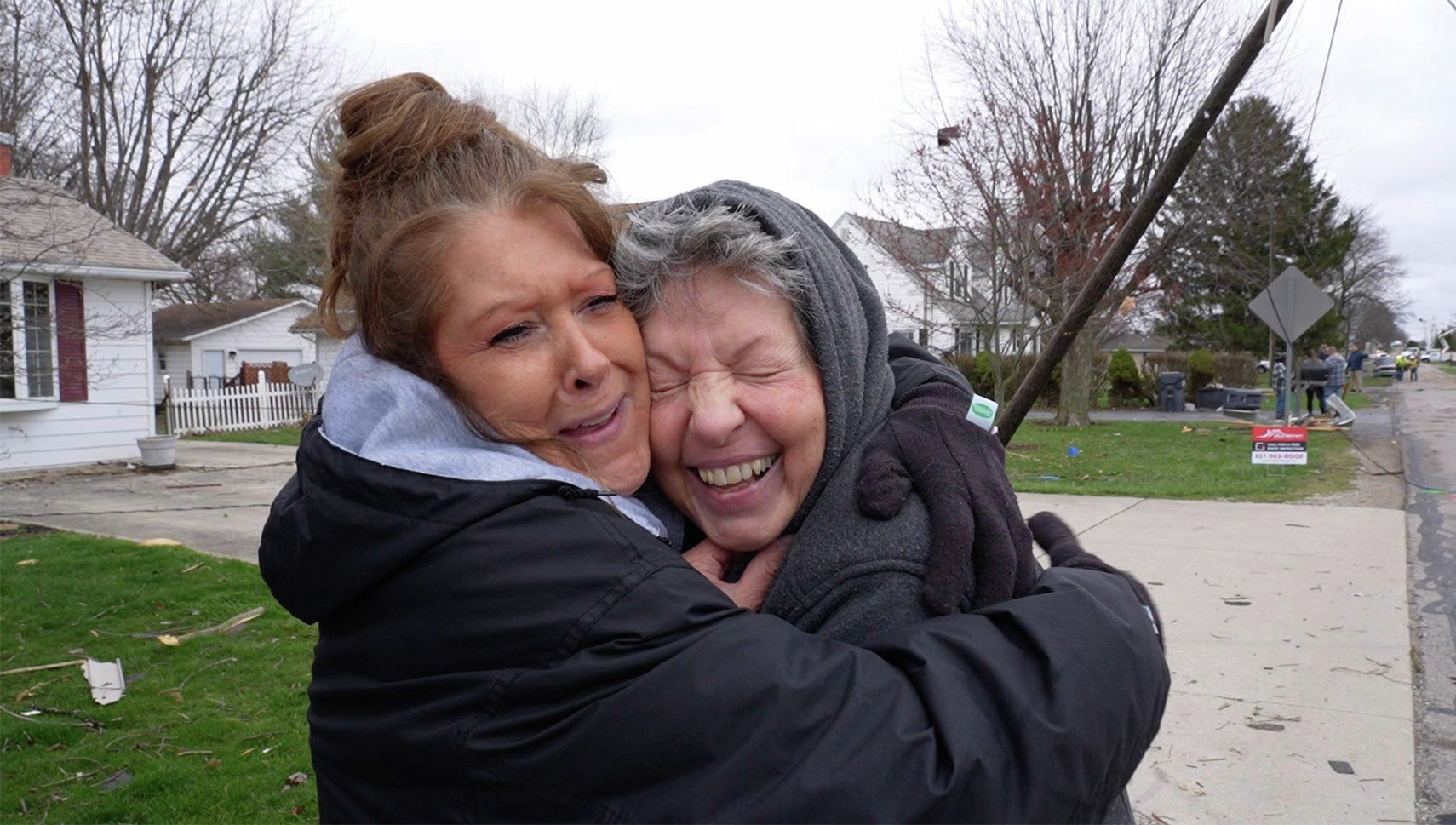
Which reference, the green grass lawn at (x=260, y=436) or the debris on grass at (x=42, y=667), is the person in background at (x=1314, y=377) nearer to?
the green grass lawn at (x=260, y=436)

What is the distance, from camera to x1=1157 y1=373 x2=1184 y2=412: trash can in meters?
28.5

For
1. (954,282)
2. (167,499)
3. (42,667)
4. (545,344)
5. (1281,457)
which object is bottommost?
(42,667)

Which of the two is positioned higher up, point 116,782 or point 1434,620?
point 1434,620

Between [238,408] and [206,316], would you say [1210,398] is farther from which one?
[206,316]

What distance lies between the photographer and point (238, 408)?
24297 mm

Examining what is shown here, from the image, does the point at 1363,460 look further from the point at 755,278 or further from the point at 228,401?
the point at 228,401

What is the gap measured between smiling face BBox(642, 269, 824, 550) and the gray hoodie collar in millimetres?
230

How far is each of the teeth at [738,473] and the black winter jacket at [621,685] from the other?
0.37 m

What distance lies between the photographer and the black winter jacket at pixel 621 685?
1.13 meters

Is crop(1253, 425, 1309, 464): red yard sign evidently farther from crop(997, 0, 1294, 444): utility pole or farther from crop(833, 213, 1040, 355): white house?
crop(997, 0, 1294, 444): utility pole

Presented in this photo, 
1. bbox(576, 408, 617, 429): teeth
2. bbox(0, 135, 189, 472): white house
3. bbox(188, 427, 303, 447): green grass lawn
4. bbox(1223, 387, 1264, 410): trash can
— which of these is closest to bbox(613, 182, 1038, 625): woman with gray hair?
bbox(576, 408, 617, 429): teeth

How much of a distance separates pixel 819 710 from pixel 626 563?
283 mm

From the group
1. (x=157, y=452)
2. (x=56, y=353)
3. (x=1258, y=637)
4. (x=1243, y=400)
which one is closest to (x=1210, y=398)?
(x=1243, y=400)

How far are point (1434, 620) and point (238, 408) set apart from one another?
2423 cm
